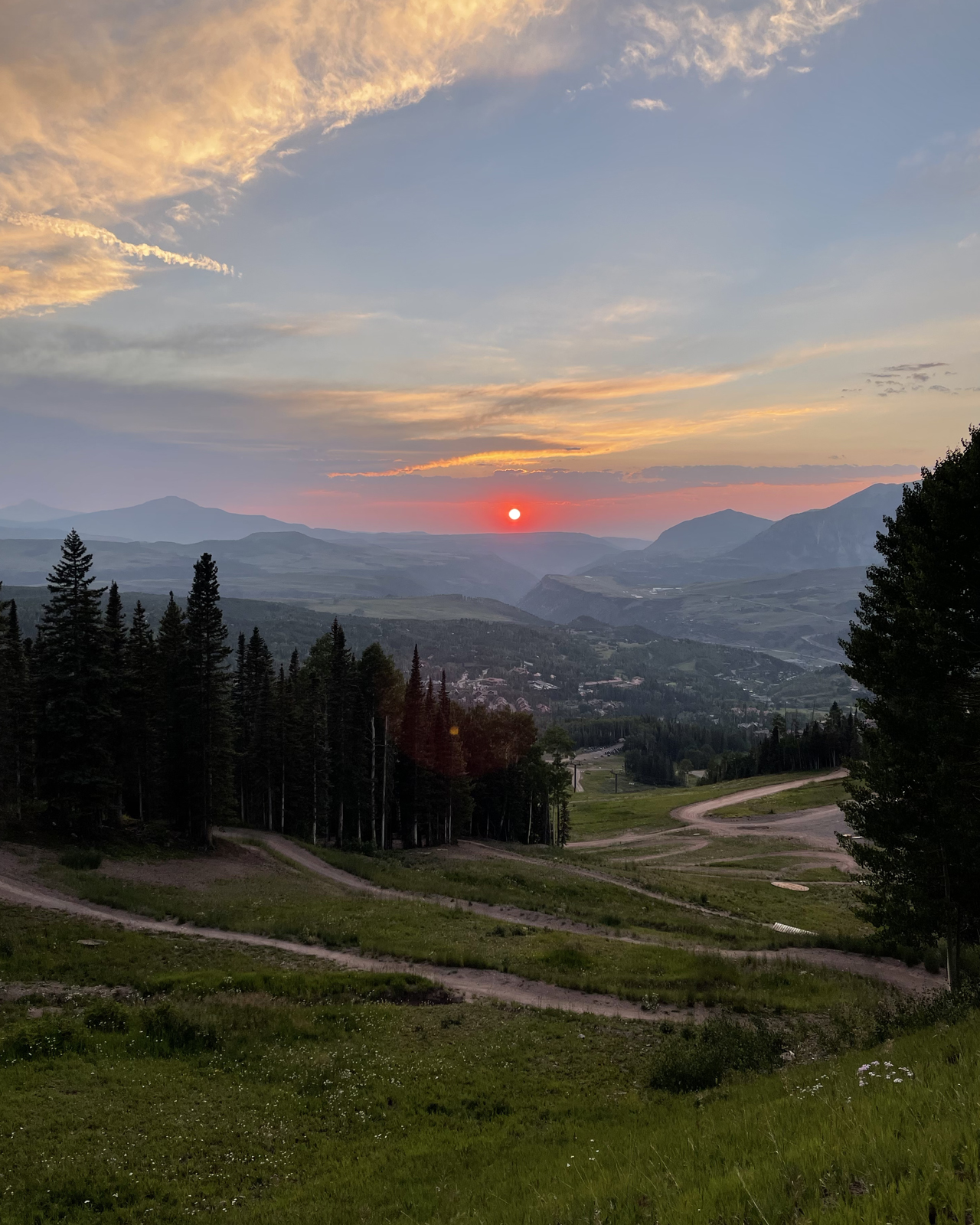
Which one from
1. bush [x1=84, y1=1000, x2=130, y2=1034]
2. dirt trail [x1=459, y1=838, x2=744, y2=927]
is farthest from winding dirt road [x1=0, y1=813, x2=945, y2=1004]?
dirt trail [x1=459, y1=838, x2=744, y2=927]

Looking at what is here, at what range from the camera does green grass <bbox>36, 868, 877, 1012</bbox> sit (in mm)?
25391

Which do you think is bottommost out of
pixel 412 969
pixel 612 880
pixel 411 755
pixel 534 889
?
pixel 612 880

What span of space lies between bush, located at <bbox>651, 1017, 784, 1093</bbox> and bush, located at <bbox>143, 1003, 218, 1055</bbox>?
40.0ft

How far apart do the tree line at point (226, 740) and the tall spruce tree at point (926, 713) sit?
1822 inches

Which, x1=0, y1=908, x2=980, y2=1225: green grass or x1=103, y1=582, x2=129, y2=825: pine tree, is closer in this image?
x1=0, y1=908, x2=980, y2=1225: green grass

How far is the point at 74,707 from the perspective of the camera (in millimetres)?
47438

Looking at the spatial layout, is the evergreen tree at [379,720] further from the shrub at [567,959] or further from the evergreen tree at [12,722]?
the shrub at [567,959]

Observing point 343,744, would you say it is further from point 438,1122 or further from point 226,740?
point 438,1122

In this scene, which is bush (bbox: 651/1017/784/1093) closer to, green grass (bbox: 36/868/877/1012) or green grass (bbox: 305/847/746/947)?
green grass (bbox: 36/868/877/1012)

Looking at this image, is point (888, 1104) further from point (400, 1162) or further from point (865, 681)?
point (865, 681)

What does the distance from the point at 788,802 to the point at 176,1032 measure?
399ft

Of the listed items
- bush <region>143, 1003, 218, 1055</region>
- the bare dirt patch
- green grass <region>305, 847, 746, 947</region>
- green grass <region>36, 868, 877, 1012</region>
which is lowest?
green grass <region>305, 847, 746, 947</region>

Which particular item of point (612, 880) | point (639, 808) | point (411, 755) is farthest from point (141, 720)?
point (639, 808)

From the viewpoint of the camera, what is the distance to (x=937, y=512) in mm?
19750
